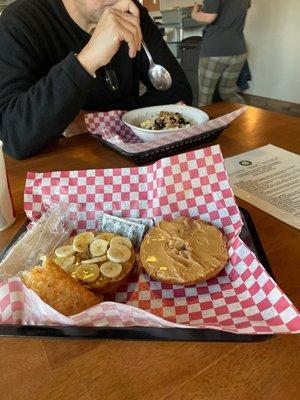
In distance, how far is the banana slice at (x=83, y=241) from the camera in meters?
0.69

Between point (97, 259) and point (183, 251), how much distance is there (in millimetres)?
170

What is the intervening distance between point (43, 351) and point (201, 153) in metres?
0.51

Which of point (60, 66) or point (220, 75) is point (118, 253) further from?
point (220, 75)

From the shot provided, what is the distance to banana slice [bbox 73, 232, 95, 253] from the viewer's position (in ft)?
2.26

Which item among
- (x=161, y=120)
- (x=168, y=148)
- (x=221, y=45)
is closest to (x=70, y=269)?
(x=168, y=148)

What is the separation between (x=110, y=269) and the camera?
0.63 metres

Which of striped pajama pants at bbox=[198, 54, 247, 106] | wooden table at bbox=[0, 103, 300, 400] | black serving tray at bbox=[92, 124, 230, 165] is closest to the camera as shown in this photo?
wooden table at bbox=[0, 103, 300, 400]

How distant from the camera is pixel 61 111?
1.12m

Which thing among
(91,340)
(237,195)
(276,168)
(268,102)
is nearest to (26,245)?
(91,340)

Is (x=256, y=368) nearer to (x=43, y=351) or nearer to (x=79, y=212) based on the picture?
(x=43, y=351)

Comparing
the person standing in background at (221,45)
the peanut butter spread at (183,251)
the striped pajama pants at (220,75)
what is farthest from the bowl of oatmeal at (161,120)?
the striped pajama pants at (220,75)

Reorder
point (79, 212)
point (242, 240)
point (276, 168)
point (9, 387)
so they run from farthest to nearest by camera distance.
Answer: point (276, 168) → point (79, 212) → point (242, 240) → point (9, 387)

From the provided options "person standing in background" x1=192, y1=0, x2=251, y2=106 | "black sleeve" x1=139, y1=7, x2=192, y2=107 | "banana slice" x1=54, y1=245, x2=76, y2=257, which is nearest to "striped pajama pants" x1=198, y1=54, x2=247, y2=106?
"person standing in background" x1=192, y1=0, x2=251, y2=106

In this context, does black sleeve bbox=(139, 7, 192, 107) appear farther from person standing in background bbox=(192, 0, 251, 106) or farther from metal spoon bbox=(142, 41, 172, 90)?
person standing in background bbox=(192, 0, 251, 106)
